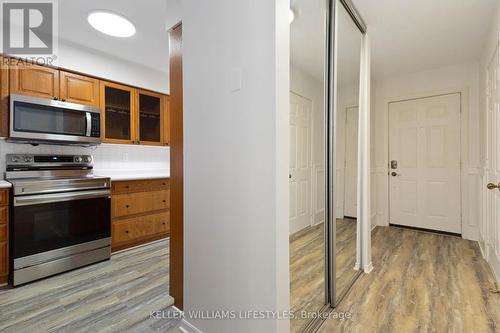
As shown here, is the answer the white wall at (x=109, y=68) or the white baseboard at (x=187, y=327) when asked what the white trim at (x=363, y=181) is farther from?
the white wall at (x=109, y=68)

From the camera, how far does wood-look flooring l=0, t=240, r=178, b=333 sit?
1.67 m

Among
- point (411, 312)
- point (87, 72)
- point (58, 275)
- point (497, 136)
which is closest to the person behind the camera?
point (411, 312)

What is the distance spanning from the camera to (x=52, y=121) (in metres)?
2.60

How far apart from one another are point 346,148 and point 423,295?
132 centimetres

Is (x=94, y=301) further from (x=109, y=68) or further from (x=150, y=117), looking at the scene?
(x=109, y=68)

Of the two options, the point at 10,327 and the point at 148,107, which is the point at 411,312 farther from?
the point at 148,107

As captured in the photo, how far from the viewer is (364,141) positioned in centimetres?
242

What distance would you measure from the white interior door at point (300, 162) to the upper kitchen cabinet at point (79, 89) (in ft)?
8.71

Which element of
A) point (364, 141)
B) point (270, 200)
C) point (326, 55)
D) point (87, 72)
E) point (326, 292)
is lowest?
point (326, 292)

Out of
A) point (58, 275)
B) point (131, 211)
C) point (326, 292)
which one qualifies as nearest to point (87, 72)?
point (131, 211)

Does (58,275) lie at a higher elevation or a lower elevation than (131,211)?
lower

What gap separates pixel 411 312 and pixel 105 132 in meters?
3.58

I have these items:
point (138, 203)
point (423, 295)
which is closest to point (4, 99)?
point (138, 203)

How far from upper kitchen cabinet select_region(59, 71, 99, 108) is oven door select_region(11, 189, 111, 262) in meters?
1.11
